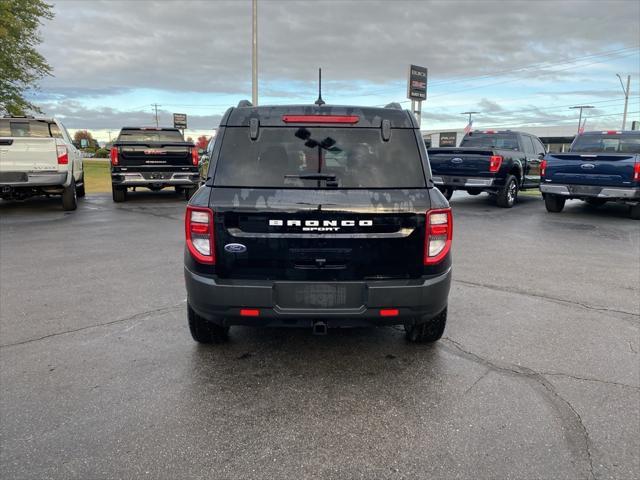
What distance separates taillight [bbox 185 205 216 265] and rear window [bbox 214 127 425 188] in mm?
243

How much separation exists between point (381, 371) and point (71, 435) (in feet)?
6.66

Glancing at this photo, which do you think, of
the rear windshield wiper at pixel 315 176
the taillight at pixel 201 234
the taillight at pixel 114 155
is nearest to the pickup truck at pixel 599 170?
the rear windshield wiper at pixel 315 176

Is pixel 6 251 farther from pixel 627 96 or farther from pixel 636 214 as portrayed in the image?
pixel 627 96

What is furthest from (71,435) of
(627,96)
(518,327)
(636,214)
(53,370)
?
(627,96)

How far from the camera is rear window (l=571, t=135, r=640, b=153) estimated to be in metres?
10.7

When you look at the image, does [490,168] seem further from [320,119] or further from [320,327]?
[320,327]

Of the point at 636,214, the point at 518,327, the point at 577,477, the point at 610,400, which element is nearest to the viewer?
the point at 577,477

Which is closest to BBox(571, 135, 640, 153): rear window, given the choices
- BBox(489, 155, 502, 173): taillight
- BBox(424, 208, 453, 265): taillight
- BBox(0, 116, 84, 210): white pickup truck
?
BBox(489, 155, 502, 173): taillight

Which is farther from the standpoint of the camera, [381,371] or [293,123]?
[381,371]

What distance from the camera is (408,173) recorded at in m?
3.27

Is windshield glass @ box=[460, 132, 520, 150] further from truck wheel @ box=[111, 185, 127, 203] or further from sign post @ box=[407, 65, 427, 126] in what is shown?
truck wheel @ box=[111, 185, 127, 203]

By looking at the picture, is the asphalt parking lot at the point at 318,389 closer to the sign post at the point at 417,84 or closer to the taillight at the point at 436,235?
the taillight at the point at 436,235

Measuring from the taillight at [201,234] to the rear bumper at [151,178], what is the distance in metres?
10.1

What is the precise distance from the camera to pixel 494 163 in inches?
464
